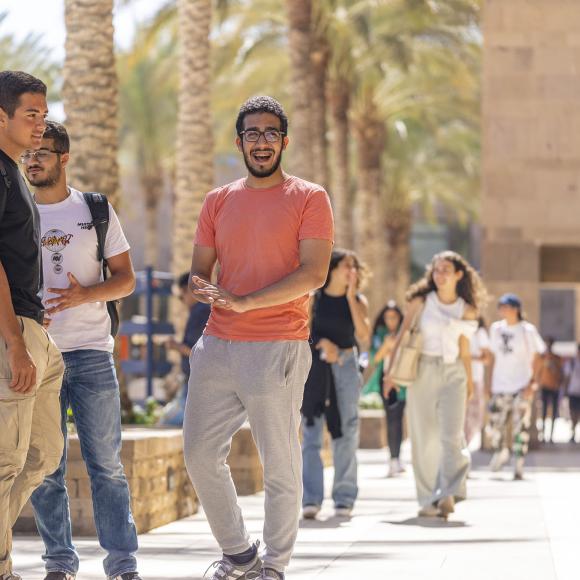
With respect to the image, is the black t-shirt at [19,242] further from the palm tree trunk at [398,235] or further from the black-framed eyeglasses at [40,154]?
the palm tree trunk at [398,235]

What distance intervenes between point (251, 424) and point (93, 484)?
0.77 m

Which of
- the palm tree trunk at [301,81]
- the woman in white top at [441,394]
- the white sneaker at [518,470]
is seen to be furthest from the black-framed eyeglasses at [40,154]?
the palm tree trunk at [301,81]

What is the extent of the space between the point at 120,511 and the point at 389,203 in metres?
46.3

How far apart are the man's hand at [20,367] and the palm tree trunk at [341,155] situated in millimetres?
26919

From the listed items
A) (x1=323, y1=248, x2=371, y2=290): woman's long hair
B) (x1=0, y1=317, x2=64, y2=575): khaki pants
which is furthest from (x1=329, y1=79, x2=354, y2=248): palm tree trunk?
(x1=0, y1=317, x2=64, y2=575): khaki pants

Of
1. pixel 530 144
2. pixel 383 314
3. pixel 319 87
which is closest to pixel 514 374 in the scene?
pixel 383 314

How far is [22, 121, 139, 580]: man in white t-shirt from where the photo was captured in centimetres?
671

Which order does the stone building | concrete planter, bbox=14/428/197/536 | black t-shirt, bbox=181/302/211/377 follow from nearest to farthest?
concrete planter, bbox=14/428/197/536 < black t-shirt, bbox=181/302/211/377 < the stone building

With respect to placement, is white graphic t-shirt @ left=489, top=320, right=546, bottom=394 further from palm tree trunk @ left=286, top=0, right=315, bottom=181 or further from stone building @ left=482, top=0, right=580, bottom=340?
palm tree trunk @ left=286, top=0, right=315, bottom=181

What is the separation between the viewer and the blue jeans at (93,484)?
6715 mm

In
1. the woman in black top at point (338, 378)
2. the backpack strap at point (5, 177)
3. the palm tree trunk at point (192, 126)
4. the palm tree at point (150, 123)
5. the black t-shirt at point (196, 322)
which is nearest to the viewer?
the backpack strap at point (5, 177)

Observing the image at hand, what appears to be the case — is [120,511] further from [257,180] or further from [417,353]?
[417,353]

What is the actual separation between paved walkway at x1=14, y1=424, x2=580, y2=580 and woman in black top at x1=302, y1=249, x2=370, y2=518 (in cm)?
28

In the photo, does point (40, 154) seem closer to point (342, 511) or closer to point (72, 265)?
point (72, 265)
